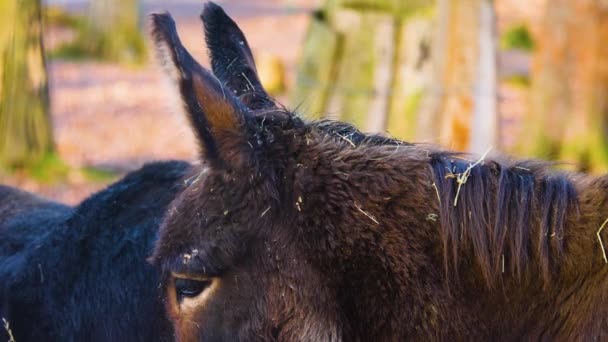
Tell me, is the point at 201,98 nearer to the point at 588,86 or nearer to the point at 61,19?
the point at 588,86

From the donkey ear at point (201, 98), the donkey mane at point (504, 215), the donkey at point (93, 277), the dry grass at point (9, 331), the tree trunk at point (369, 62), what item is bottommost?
the dry grass at point (9, 331)

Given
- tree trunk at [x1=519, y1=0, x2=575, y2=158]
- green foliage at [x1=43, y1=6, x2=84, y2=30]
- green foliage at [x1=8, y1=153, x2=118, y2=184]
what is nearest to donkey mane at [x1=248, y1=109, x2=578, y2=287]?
tree trunk at [x1=519, y1=0, x2=575, y2=158]

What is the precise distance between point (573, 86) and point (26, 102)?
644 cm

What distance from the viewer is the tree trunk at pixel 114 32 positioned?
814 inches

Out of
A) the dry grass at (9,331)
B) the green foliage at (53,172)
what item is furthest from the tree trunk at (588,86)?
the dry grass at (9,331)

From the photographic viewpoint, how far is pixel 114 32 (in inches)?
818

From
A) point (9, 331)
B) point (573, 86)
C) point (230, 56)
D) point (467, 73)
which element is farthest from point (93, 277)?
point (573, 86)

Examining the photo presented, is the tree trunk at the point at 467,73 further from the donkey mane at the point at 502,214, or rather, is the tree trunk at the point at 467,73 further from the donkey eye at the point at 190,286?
the donkey eye at the point at 190,286

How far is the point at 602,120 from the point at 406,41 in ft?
9.45

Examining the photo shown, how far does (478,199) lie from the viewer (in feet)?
9.06

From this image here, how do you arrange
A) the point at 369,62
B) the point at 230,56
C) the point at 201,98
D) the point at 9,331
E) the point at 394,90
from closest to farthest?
1. the point at 201,98
2. the point at 230,56
3. the point at 9,331
4. the point at 394,90
5. the point at 369,62

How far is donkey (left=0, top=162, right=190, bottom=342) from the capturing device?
3.58m

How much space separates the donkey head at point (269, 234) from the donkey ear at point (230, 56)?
0.46 metres

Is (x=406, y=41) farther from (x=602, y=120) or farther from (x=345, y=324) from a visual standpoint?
(x=345, y=324)
